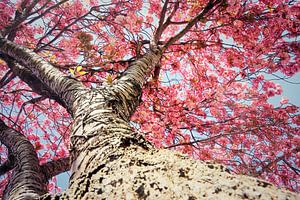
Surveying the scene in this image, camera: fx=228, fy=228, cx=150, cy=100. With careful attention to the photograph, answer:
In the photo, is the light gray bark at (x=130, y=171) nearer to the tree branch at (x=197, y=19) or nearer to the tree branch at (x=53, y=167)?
the tree branch at (x=53, y=167)

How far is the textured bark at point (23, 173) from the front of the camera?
203cm

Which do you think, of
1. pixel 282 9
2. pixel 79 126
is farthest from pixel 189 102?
pixel 79 126

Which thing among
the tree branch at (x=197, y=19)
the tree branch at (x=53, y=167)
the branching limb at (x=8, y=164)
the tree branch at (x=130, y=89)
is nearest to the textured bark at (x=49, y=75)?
the tree branch at (x=130, y=89)

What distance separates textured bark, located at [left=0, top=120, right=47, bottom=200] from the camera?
203cm

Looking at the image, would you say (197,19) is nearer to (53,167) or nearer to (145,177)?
(53,167)

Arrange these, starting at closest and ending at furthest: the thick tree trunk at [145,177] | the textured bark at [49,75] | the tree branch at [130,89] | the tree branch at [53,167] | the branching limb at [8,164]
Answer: the thick tree trunk at [145,177], the tree branch at [130,89], the textured bark at [49,75], the tree branch at [53,167], the branching limb at [8,164]

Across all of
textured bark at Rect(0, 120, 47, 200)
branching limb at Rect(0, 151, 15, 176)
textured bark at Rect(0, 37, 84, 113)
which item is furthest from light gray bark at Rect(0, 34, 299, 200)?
branching limb at Rect(0, 151, 15, 176)

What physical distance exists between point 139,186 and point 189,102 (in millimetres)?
5480

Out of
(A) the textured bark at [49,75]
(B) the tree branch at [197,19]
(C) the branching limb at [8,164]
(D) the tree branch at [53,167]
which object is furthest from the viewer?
(B) the tree branch at [197,19]

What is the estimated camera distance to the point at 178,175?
0.78 meters

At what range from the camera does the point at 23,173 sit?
2426mm

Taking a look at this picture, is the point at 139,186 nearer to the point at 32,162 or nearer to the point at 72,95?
the point at 72,95

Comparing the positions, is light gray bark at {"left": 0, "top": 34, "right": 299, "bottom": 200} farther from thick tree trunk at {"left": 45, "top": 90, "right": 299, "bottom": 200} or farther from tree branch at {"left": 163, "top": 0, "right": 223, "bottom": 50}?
tree branch at {"left": 163, "top": 0, "right": 223, "bottom": 50}

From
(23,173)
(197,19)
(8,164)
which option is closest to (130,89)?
(23,173)
